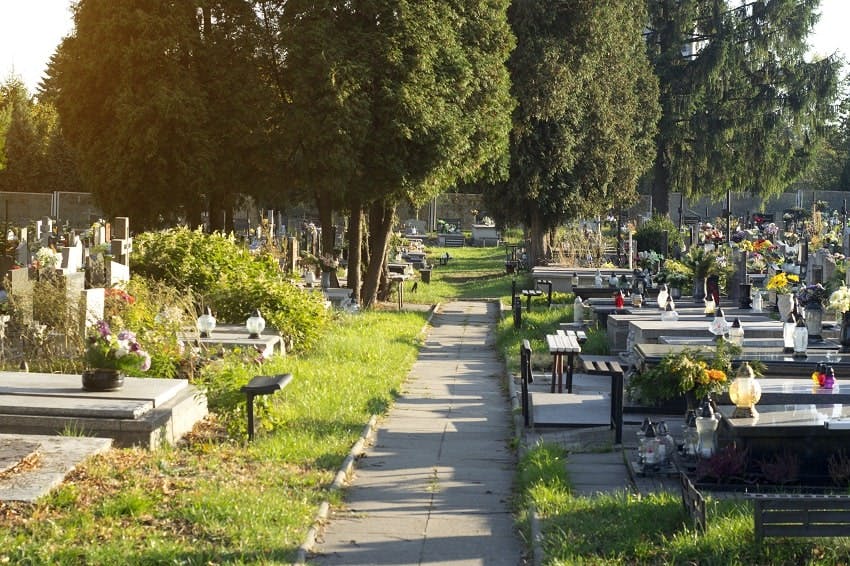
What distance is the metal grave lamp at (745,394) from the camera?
33.5 ft

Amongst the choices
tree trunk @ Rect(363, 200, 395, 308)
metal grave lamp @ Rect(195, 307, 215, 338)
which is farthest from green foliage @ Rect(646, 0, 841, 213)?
metal grave lamp @ Rect(195, 307, 215, 338)

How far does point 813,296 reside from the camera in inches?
713

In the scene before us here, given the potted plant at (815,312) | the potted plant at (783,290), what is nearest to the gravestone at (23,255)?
the potted plant at (783,290)

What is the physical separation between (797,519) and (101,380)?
6.75 meters

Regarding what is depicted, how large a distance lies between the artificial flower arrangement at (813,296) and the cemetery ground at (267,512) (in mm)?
7257

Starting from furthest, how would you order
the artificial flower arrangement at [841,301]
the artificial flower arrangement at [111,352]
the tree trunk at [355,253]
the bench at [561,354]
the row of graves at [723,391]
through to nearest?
the tree trunk at [355,253] → the bench at [561,354] → the artificial flower arrangement at [841,301] → the artificial flower arrangement at [111,352] → the row of graves at [723,391]

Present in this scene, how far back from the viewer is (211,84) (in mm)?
28578

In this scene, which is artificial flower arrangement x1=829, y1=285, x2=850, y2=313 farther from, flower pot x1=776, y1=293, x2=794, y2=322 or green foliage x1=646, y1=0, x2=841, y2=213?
green foliage x1=646, y1=0, x2=841, y2=213

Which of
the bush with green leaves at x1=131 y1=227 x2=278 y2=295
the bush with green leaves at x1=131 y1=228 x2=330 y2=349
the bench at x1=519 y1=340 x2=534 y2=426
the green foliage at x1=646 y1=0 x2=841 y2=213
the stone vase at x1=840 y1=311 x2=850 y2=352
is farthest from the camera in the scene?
the green foliage at x1=646 y1=0 x2=841 y2=213

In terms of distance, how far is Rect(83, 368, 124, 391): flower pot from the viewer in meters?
11.5

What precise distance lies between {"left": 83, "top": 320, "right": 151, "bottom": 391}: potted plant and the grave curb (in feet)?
7.63

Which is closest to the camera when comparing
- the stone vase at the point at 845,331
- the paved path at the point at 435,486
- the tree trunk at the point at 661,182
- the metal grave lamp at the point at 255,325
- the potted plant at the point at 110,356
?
the paved path at the point at 435,486

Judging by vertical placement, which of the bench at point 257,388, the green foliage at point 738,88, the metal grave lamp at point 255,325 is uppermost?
the green foliage at point 738,88

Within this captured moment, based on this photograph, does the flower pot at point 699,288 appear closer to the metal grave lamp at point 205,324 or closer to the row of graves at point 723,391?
the row of graves at point 723,391
